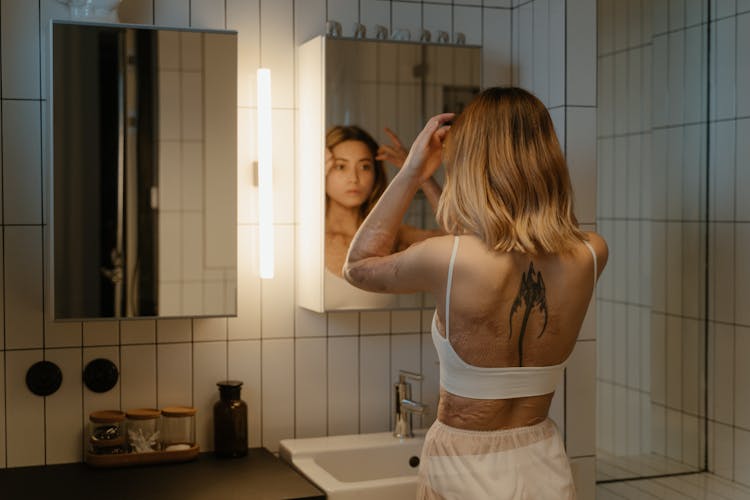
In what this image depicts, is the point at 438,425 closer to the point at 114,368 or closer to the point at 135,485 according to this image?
the point at 135,485

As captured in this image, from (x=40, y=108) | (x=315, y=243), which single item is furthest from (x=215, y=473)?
(x=40, y=108)

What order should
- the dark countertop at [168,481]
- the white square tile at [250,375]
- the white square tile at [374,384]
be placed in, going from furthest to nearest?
1. the white square tile at [374,384]
2. the white square tile at [250,375]
3. the dark countertop at [168,481]

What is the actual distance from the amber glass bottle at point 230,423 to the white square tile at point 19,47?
865mm

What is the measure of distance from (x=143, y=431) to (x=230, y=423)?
0.21 m

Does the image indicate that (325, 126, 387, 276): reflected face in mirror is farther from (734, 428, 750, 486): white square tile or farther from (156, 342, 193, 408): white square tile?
(734, 428, 750, 486): white square tile

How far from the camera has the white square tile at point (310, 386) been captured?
2533 millimetres

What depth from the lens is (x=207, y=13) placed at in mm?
2395

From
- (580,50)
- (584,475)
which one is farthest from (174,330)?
(580,50)

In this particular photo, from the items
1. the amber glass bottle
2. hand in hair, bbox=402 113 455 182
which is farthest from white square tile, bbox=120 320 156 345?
hand in hair, bbox=402 113 455 182

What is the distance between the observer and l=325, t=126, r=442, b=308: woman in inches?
93.6

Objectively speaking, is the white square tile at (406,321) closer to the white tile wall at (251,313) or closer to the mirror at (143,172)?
the white tile wall at (251,313)

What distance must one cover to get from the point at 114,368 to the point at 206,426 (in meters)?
0.28

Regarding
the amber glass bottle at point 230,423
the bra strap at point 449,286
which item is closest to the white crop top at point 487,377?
the bra strap at point 449,286

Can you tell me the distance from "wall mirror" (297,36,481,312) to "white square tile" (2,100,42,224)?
650 millimetres
